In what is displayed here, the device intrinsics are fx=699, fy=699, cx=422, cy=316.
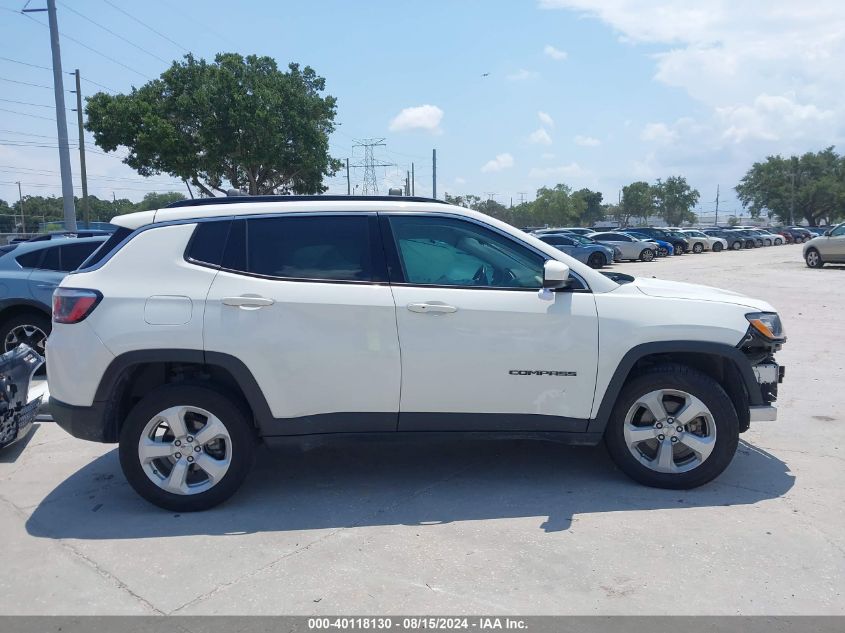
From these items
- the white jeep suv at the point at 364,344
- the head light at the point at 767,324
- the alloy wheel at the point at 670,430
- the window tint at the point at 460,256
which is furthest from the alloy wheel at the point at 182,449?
the head light at the point at 767,324

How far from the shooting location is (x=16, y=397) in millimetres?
5473

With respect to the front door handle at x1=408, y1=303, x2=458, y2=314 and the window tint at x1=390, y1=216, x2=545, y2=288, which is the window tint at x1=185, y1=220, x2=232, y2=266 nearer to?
the window tint at x1=390, y1=216, x2=545, y2=288

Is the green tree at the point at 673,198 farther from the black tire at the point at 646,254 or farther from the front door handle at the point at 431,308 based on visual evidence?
the front door handle at the point at 431,308

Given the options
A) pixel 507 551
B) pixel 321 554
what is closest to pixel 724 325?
pixel 507 551

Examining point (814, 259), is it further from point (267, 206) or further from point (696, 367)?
point (267, 206)

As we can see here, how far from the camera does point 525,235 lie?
4.65 meters

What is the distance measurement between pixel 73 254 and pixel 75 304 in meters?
4.66

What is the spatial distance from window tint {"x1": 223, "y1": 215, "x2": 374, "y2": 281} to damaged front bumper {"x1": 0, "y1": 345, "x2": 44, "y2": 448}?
2.34 metres

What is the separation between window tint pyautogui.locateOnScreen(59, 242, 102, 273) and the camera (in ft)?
27.3

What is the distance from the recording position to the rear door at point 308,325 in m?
4.26

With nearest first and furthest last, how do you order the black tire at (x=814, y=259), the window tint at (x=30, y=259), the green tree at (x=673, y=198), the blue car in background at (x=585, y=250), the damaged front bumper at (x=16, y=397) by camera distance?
the damaged front bumper at (x=16, y=397), the window tint at (x=30, y=259), the black tire at (x=814, y=259), the blue car in background at (x=585, y=250), the green tree at (x=673, y=198)

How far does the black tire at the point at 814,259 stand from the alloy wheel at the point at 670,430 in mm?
23590

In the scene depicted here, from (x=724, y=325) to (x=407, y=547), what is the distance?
242cm
